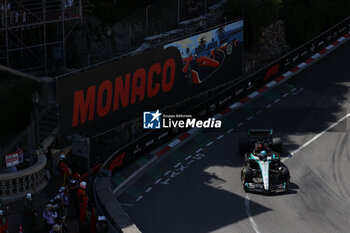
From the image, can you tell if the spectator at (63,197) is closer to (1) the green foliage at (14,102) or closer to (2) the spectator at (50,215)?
(2) the spectator at (50,215)

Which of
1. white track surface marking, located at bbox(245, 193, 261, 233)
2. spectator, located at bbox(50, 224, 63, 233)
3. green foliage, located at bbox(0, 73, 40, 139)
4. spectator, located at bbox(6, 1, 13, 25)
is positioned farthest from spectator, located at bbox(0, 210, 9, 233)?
spectator, located at bbox(6, 1, 13, 25)

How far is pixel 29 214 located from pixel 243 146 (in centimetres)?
1162

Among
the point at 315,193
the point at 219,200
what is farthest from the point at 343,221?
the point at 219,200

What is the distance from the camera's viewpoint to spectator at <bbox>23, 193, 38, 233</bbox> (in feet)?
84.1

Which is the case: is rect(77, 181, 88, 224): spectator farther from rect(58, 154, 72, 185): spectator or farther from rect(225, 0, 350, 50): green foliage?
rect(225, 0, 350, 50): green foliage

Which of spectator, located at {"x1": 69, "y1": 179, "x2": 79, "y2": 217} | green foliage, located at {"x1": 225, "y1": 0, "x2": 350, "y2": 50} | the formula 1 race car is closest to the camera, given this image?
spectator, located at {"x1": 69, "y1": 179, "x2": 79, "y2": 217}

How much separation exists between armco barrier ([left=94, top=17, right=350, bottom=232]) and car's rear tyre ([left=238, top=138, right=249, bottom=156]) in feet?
13.9

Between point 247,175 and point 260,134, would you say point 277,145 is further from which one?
point 247,175

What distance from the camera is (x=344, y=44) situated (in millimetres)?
48562

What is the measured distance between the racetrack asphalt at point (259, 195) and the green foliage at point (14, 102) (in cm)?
642

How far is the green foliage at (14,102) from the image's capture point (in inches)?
1229

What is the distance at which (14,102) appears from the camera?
1241 inches

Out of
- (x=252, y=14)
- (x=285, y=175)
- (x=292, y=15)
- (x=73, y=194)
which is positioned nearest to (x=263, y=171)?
(x=285, y=175)

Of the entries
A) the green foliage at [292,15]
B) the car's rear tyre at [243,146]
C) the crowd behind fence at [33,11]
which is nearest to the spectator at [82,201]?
the car's rear tyre at [243,146]
